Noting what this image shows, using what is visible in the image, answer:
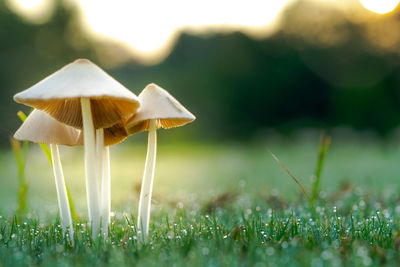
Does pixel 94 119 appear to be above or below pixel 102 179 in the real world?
above

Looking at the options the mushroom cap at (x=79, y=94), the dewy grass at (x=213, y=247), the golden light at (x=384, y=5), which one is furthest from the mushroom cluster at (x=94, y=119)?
the golden light at (x=384, y=5)

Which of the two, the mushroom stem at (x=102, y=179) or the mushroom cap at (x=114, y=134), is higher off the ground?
the mushroom cap at (x=114, y=134)

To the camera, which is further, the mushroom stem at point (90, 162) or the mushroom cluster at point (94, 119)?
the mushroom stem at point (90, 162)

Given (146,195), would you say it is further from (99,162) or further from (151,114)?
(151,114)

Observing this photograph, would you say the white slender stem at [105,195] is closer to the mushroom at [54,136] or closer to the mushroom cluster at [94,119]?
the mushroom cluster at [94,119]

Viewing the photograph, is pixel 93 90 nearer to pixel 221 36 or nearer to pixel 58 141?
pixel 58 141

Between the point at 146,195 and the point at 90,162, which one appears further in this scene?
the point at 146,195

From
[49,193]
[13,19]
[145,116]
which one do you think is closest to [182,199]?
[145,116]

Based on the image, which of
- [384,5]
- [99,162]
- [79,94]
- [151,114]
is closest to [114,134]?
[99,162]
